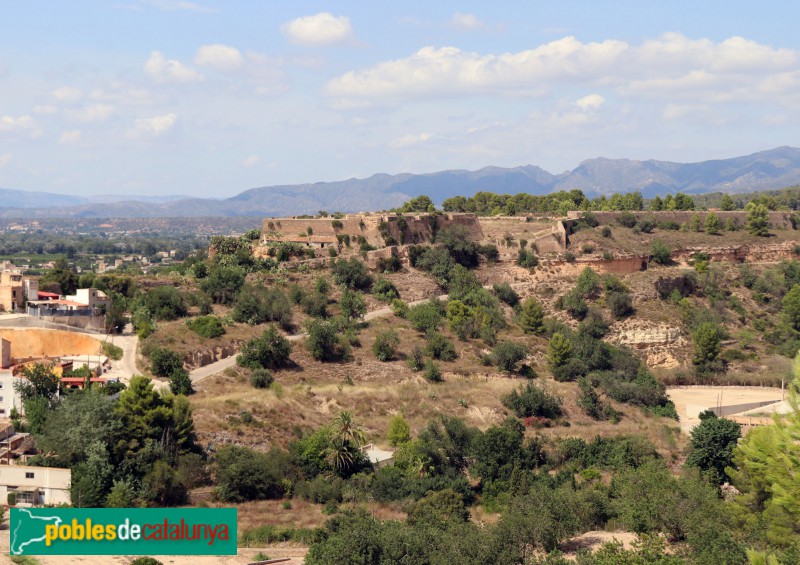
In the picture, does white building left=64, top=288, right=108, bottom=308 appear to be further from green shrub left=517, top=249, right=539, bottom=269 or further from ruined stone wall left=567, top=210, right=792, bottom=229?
ruined stone wall left=567, top=210, right=792, bottom=229

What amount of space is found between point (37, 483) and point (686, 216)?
51866mm

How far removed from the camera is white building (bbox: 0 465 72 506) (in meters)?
26.6

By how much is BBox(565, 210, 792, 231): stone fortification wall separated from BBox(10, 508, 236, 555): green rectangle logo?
151ft

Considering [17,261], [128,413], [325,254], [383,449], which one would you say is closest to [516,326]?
[325,254]

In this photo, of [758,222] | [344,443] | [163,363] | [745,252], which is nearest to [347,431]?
[344,443]

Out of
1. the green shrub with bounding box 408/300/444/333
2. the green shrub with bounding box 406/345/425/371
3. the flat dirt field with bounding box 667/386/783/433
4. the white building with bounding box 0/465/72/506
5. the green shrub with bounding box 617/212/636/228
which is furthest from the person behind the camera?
the green shrub with bounding box 617/212/636/228

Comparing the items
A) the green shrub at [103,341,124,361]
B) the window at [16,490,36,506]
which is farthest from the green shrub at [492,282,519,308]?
the window at [16,490,36,506]

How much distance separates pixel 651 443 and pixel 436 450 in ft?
29.8

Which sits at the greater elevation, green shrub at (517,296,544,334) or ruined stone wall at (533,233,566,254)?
ruined stone wall at (533,233,566,254)

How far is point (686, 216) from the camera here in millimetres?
66250

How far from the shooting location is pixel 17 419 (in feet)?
101

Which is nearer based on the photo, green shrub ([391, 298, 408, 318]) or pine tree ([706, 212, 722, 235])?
green shrub ([391, 298, 408, 318])

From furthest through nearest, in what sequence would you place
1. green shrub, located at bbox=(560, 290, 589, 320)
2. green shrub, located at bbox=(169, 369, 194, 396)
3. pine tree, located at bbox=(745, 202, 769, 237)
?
1. pine tree, located at bbox=(745, 202, 769, 237)
2. green shrub, located at bbox=(560, 290, 589, 320)
3. green shrub, located at bbox=(169, 369, 194, 396)

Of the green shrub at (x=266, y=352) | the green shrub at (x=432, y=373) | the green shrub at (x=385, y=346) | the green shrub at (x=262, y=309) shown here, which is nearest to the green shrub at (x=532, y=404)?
the green shrub at (x=432, y=373)
